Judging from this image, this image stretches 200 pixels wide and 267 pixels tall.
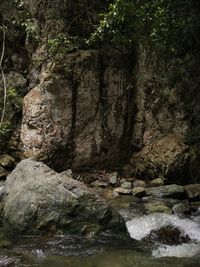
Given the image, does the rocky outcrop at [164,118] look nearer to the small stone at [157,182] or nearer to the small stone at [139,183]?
the small stone at [157,182]

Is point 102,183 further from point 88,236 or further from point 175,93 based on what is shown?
point 88,236

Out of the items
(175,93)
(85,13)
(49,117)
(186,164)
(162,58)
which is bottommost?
(186,164)

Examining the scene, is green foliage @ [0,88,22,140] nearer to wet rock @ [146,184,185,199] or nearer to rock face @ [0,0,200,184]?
rock face @ [0,0,200,184]

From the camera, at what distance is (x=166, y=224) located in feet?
25.2

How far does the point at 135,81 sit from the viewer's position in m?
12.2

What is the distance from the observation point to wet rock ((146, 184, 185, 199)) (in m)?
9.84

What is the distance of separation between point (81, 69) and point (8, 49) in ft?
8.99

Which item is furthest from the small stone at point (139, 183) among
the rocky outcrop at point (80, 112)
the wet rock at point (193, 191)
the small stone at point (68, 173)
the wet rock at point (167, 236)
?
the wet rock at point (167, 236)

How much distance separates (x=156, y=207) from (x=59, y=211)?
2922 mm

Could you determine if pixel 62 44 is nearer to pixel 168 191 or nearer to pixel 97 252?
pixel 168 191

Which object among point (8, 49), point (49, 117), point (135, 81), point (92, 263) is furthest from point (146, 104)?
point (92, 263)

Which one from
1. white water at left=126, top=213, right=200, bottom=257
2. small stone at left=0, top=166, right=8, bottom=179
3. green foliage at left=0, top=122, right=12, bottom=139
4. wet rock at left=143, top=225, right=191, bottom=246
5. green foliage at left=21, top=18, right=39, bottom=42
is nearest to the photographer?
white water at left=126, top=213, right=200, bottom=257

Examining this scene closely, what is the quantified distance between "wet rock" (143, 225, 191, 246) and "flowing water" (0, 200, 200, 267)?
93 mm

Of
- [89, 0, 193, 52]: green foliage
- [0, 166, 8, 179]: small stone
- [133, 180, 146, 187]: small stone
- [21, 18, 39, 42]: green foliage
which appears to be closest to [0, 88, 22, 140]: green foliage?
[0, 166, 8, 179]: small stone
